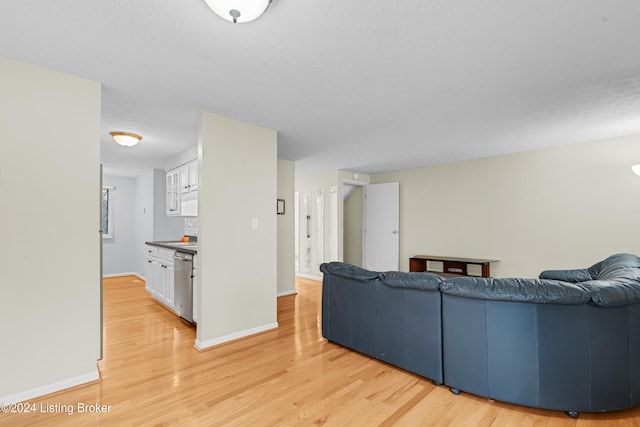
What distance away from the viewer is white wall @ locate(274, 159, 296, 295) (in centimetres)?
511

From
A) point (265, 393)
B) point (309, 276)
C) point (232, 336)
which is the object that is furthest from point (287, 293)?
point (265, 393)

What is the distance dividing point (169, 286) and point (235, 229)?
163 centimetres

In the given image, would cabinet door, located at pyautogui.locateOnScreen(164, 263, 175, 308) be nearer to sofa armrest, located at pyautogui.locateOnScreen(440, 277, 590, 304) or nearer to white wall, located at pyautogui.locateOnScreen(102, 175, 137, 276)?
sofa armrest, located at pyautogui.locateOnScreen(440, 277, 590, 304)

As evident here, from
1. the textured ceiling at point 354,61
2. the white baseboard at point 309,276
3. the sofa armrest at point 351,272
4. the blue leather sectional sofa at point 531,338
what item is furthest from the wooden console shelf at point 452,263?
the sofa armrest at point 351,272

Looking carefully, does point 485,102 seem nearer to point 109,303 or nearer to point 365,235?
point 365,235

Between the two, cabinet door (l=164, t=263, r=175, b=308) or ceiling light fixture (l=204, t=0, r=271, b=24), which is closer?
ceiling light fixture (l=204, t=0, r=271, b=24)

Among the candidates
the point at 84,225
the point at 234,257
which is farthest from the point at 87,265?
the point at 234,257

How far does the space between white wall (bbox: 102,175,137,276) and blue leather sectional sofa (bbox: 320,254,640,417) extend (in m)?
7.02

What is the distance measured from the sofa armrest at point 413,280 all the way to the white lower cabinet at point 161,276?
293 cm

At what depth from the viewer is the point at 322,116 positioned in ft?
10.4

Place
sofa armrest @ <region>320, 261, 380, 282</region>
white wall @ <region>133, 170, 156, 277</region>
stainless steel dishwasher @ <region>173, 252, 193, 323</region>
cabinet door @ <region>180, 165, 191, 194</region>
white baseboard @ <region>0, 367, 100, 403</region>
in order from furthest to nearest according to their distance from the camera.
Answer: white wall @ <region>133, 170, 156, 277</region>, cabinet door @ <region>180, 165, 191, 194</region>, stainless steel dishwasher @ <region>173, 252, 193, 323</region>, sofa armrest @ <region>320, 261, 380, 282</region>, white baseboard @ <region>0, 367, 100, 403</region>

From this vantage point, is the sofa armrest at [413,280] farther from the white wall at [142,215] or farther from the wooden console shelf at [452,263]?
the white wall at [142,215]

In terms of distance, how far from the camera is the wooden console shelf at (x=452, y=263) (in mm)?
4832

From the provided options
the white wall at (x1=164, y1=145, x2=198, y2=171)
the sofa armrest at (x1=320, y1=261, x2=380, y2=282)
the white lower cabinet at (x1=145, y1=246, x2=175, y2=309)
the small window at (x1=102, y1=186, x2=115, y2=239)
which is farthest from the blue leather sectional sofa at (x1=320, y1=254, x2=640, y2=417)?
the small window at (x1=102, y1=186, x2=115, y2=239)
